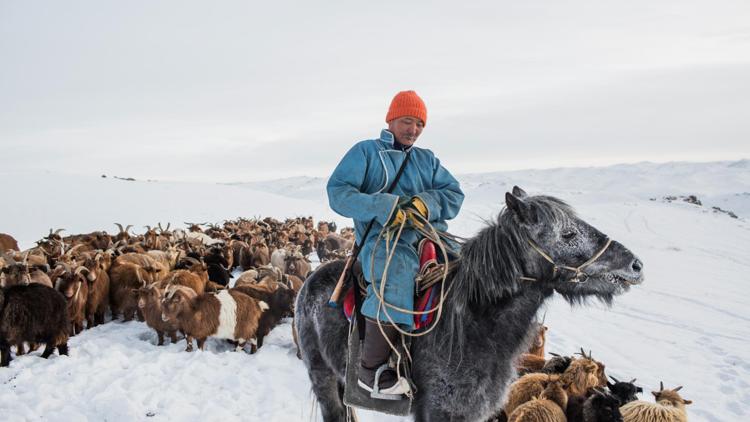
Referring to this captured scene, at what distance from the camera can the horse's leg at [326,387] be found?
3.74m

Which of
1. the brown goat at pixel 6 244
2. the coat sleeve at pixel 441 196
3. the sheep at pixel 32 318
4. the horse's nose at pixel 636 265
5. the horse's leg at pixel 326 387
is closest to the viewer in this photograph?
the horse's nose at pixel 636 265

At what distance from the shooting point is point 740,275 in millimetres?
17406

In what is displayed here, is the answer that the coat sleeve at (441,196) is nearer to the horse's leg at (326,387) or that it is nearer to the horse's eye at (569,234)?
the horse's eye at (569,234)

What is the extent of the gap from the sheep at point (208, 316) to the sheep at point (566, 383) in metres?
4.62

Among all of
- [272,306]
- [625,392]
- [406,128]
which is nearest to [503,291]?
[406,128]

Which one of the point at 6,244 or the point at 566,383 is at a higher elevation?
the point at 566,383

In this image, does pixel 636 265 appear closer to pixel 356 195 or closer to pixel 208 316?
pixel 356 195

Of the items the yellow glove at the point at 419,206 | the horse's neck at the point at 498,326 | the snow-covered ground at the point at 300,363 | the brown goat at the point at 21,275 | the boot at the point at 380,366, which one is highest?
the yellow glove at the point at 419,206

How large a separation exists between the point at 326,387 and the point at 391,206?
6.37ft

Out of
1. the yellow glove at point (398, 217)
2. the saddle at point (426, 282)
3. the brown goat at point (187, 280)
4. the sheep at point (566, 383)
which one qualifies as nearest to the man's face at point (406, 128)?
the yellow glove at point (398, 217)

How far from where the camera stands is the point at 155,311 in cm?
780

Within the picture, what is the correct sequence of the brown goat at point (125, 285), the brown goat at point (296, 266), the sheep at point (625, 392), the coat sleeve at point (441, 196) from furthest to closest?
1. the brown goat at point (296, 266)
2. the brown goat at point (125, 285)
3. the sheep at point (625, 392)
4. the coat sleeve at point (441, 196)

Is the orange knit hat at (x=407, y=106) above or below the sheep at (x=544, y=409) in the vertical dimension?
above

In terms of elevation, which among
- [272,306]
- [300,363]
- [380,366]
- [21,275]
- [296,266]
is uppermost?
[380,366]
